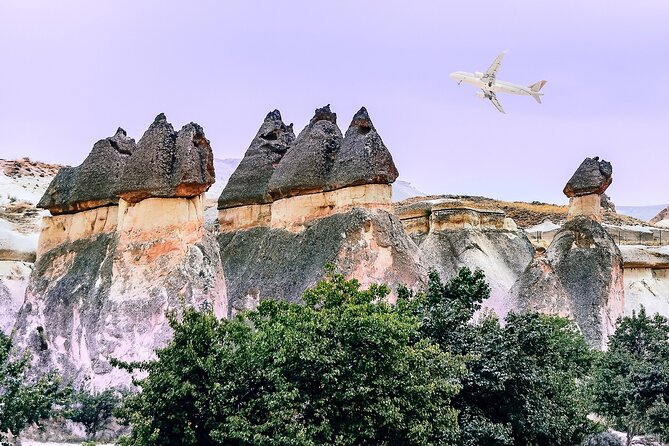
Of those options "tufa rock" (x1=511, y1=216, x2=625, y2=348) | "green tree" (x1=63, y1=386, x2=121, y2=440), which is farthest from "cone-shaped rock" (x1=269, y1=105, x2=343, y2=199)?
"tufa rock" (x1=511, y1=216, x2=625, y2=348)

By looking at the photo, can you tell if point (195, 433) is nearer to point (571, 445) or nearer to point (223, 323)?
point (223, 323)

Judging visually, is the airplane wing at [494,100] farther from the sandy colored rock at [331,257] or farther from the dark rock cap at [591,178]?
the sandy colored rock at [331,257]

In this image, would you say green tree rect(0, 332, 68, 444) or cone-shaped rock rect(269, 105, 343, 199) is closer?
green tree rect(0, 332, 68, 444)

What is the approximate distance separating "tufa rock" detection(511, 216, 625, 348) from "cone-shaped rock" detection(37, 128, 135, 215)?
588 inches

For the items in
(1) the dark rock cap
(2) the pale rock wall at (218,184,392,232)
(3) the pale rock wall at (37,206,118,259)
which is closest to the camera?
(2) the pale rock wall at (218,184,392,232)

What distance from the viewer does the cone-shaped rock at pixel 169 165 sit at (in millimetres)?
25094

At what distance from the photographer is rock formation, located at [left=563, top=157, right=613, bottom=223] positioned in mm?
37438

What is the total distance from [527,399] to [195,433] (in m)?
5.81

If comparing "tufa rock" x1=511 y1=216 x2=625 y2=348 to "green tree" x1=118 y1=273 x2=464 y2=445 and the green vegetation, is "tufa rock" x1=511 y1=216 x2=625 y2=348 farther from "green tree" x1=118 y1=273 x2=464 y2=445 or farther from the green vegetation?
"green tree" x1=118 y1=273 x2=464 y2=445

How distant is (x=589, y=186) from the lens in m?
37.4

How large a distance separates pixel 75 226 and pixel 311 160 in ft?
22.4

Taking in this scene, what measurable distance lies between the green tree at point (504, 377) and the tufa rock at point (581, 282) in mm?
16257

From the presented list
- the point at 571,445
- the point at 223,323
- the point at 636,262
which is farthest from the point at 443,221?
the point at 223,323

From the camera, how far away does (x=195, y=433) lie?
15688mm
